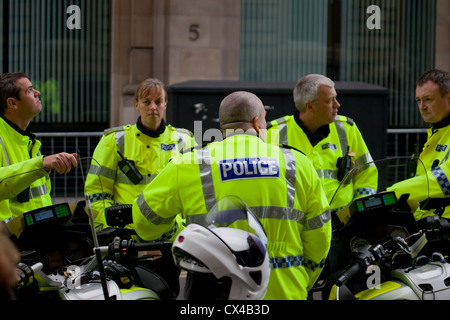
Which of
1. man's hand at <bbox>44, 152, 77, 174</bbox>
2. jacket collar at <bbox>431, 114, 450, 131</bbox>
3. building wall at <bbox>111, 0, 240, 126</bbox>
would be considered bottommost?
man's hand at <bbox>44, 152, 77, 174</bbox>

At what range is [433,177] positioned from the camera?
14.9 feet

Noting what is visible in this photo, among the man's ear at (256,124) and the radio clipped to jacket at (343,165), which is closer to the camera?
the man's ear at (256,124)

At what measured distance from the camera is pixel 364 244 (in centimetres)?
434

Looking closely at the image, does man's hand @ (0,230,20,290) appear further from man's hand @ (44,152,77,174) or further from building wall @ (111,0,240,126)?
building wall @ (111,0,240,126)

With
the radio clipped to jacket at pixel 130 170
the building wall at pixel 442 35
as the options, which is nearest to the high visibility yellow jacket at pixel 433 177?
the radio clipped to jacket at pixel 130 170

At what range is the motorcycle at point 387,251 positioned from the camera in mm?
4023

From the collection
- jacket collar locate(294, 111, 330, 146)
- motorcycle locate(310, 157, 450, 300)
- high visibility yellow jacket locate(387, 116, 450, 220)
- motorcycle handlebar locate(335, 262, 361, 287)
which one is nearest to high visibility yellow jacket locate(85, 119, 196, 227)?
jacket collar locate(294, 111, 330, 146)

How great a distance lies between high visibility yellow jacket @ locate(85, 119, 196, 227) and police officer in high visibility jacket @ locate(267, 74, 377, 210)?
0.79 meters

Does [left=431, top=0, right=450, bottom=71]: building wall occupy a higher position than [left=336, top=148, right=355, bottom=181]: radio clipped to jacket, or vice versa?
[left=431, top=0, right=450, bottom=71]: building wall

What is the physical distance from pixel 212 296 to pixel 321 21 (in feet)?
34.3

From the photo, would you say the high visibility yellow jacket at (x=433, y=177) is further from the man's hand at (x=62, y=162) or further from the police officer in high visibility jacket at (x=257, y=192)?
the man's hand at (x=62, y=162)

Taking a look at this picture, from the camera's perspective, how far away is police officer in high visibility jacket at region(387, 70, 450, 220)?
4551mm

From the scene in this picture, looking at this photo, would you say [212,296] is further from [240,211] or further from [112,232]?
[112,232]

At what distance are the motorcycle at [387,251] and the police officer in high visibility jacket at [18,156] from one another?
65.2 inches
